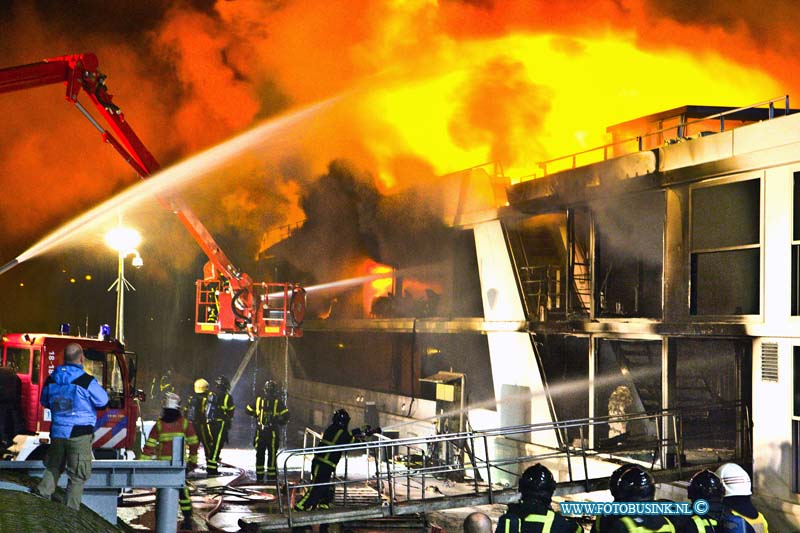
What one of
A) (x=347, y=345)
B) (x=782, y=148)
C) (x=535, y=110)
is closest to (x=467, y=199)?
(x=535, y=110)

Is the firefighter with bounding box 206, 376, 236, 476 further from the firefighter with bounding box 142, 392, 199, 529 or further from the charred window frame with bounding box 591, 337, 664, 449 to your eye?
the charred window frame with bounding box 591, 337, 664, 449

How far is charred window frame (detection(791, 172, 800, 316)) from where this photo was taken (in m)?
10.8

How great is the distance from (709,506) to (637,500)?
2.98 ft

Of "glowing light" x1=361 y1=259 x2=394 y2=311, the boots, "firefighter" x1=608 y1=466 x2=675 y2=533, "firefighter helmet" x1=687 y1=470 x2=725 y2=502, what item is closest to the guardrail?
the boots

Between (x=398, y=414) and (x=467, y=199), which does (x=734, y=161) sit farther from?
(x=398, y=414)

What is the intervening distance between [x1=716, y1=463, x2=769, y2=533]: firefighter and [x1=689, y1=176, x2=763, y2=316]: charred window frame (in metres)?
6.33

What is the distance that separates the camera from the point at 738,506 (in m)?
5.66

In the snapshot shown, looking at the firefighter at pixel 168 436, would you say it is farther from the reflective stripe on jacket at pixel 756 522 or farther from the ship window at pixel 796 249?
the ship window at pixel 796 249

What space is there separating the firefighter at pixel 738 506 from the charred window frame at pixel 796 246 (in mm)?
5642

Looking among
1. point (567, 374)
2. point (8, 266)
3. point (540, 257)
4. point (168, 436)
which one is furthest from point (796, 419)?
point (8, 266)

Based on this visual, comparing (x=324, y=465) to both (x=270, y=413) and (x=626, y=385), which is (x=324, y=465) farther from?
(x=626, y=385)

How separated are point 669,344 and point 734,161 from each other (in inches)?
114

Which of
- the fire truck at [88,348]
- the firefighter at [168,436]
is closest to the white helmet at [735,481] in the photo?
the firefighter at [168,436]

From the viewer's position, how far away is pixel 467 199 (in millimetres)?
18312
